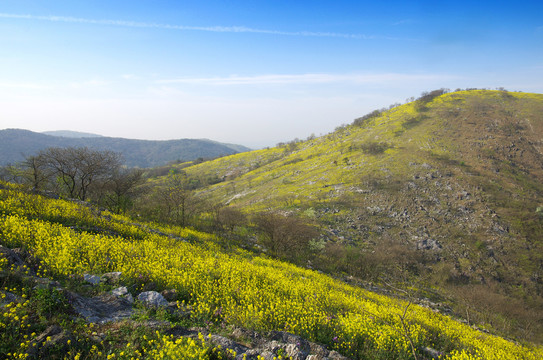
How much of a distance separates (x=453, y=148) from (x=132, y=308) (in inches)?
3131

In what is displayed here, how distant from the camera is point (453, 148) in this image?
66438 millimetres

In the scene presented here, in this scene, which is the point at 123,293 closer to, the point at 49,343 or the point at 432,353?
the point at 49,343

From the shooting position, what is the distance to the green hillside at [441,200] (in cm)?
3172

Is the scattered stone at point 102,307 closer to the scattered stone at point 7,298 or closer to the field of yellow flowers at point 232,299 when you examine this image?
the scattered stone at point 7,298

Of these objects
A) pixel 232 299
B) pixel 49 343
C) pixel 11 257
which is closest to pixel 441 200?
pixel 232 299

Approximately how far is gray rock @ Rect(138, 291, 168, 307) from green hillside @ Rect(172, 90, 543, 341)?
20.6 m

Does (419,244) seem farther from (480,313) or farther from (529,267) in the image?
(480,313)

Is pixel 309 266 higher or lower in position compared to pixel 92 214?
lower

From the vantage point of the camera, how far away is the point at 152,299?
24.3ft

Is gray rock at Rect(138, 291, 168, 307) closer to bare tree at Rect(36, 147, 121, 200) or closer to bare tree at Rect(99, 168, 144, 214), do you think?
bare tree at Rect(99, 168, 144, 214)

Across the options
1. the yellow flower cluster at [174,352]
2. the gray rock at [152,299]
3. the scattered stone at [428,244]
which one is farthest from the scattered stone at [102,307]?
the scattered stone at [428,244]

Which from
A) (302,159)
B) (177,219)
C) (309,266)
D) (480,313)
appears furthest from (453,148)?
(177,219)

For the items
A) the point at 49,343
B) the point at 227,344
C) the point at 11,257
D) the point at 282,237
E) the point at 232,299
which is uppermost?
the point at 11,257

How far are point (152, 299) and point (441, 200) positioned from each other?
186ft
